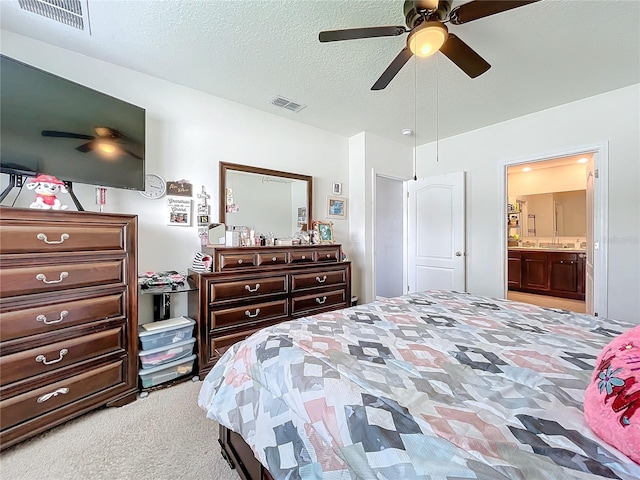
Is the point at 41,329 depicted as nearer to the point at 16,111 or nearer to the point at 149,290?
the point at 149,290

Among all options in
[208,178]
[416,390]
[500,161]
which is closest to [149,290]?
[208,178]

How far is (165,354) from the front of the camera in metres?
2.17

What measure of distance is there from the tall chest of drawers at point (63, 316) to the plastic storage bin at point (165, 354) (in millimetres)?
95

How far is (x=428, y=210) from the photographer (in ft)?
13.8

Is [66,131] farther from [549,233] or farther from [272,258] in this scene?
[549,233]

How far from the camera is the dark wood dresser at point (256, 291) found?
2.33m

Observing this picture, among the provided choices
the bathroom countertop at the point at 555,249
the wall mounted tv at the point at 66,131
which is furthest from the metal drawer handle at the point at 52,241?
the bathroom countertop at the point at 555,249

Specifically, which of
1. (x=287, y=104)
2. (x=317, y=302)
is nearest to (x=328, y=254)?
(x=317, y=302)

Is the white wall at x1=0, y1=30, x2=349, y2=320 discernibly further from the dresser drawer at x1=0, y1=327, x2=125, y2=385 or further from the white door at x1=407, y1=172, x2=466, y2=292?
the white door at x1=407, y1=172, x2=466, y2=292

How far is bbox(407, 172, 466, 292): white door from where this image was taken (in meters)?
3.86

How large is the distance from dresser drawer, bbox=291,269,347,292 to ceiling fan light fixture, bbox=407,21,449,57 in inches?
83.3

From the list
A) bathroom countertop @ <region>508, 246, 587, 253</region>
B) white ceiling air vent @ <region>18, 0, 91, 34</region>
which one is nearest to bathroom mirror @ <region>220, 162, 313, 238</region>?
white ceiling air vent @ <region>18, 0, 91, 34</region>

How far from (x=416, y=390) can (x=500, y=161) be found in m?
3.68

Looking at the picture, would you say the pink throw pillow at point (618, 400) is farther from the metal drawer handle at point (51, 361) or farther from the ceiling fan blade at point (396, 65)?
the metal drawer handle at point (51, 361)
